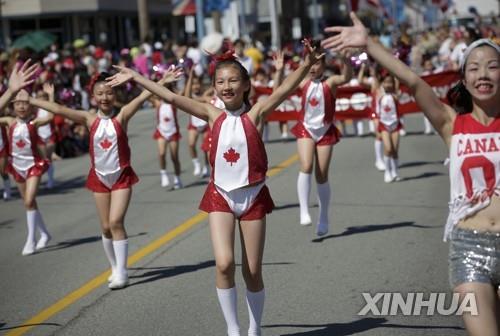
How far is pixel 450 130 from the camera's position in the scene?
510cm

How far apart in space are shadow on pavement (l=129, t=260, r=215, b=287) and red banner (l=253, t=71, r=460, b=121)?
11.0m

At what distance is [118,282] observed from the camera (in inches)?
352

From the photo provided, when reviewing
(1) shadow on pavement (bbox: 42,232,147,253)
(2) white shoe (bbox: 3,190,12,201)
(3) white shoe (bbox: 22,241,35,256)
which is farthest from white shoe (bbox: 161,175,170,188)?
(3) white shoe (bbox: 22,241,35,256)

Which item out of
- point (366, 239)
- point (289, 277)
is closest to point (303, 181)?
point (366, 239)

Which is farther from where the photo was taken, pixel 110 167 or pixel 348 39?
pixel 110 167

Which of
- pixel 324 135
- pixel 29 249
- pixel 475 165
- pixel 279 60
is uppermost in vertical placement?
pixel 279 60

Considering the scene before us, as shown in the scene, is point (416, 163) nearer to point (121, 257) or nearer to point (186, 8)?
point (121, 257)

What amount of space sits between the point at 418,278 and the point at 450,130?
3.58m

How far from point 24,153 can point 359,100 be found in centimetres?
1118

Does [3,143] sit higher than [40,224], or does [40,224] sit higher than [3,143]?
[3,143]

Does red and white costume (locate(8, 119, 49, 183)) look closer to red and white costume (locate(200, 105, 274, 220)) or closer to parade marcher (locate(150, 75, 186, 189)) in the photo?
parade marcher (locate(150, 75, 186, 189))

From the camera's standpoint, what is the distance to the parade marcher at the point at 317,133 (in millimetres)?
10984

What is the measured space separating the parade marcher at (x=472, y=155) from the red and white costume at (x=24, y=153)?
Result: 23.7 feet

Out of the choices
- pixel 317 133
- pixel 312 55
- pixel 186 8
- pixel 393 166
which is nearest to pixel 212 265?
pixel 317 133
